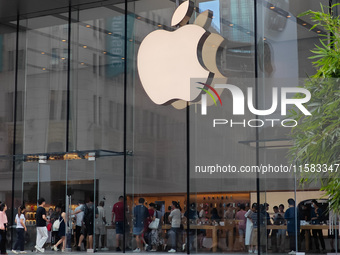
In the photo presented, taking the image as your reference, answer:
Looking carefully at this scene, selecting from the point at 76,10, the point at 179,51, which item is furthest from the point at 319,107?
the point at 76,10

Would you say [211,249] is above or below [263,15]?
below

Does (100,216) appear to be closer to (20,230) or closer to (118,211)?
(118,211)

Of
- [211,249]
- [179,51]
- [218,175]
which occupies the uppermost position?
[179,51]

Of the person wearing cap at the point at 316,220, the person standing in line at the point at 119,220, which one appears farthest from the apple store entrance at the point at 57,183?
the person wearing cap at the point at 316,220

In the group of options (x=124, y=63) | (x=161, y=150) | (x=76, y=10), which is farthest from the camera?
(x=76, y=10)

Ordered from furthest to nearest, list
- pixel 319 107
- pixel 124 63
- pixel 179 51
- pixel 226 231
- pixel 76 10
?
pixel 76 10
pixel 124 63
pixel 226 231
pixel 179 51
pixel 319 107

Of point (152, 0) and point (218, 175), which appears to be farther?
point (152, 0)

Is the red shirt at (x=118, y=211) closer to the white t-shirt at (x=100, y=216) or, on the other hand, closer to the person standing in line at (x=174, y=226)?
the white t-shirt at (x=100, y=216)

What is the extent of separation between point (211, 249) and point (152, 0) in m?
7.35

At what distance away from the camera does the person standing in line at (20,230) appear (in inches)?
703

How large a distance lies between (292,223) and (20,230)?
7.81 metres

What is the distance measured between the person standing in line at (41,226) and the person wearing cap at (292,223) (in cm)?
695

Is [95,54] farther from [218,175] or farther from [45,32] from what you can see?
[218,175]

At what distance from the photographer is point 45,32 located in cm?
2034
